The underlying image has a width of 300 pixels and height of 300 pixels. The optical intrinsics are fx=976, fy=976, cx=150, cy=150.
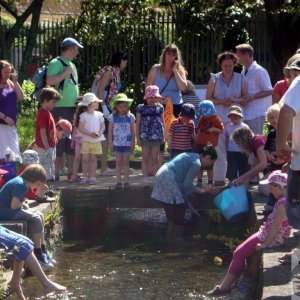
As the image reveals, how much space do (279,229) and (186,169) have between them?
263cm

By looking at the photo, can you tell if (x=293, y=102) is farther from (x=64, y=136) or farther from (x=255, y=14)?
(x=255, y=14)

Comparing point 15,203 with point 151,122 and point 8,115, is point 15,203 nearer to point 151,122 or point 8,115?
point 8,115

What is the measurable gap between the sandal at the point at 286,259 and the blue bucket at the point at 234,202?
2.28 metres

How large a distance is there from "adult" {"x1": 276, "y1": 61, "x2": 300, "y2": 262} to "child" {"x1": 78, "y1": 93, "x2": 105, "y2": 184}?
5.21 meters

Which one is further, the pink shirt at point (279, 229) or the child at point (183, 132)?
the child at point (183, 132)

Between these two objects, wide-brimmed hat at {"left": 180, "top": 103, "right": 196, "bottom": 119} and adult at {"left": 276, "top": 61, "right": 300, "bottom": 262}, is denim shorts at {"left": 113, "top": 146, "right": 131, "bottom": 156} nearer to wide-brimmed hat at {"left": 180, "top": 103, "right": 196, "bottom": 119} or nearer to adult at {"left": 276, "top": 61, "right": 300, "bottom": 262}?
wide-brimmed hat at {"left": 180, "top": 103, "right": 196, "bottom": 119}

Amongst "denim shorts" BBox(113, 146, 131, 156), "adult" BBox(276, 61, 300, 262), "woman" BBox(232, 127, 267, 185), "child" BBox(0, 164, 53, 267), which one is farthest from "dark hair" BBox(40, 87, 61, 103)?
"adult" BBox(276, 61, 300, 262)

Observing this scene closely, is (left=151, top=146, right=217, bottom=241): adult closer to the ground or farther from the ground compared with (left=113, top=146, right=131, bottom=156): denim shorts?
closer to the ground

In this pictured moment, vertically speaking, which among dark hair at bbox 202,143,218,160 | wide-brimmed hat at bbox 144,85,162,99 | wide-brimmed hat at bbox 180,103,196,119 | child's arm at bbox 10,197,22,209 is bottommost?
child's arm at bbox 10,197,22,209

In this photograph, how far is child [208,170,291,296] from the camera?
780cm

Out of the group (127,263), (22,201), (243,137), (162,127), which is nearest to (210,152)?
(243,137)

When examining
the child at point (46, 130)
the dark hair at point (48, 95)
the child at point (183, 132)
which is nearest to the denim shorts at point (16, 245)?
the child at point (46, 130)

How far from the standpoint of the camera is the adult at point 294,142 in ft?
22.1

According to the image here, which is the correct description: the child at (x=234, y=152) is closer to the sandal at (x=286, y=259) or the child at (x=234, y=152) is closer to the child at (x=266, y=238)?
the child at (x=266, y=238)
